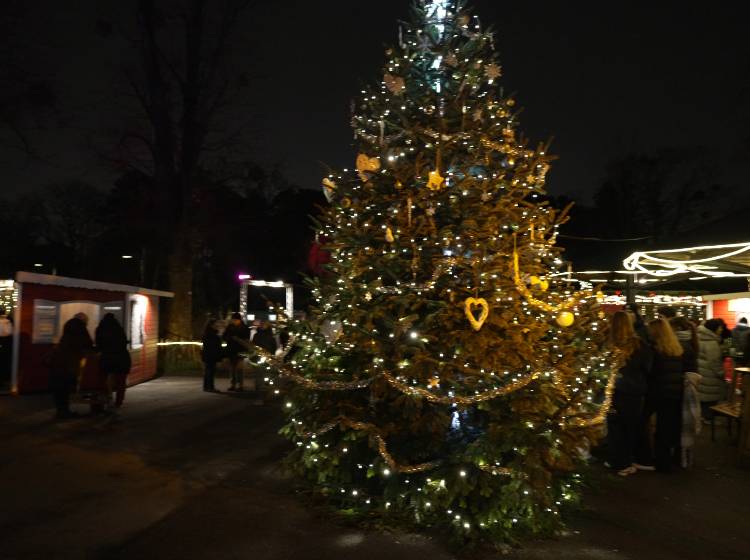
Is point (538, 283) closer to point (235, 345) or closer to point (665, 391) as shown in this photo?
point (665, 391)

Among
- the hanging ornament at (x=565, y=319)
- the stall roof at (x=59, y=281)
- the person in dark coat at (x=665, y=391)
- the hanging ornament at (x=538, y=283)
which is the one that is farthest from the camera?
the stall roof at (x=59, y=281)

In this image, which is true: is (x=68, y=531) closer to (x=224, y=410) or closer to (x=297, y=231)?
(x=224, y=410)

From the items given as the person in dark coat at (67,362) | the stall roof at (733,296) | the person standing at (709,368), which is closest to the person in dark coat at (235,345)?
the person in dark coat at (67,362)

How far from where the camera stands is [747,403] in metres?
8.00

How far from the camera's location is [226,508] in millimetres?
6160

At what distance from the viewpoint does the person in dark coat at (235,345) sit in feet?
44.9

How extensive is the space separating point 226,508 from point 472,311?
288cm

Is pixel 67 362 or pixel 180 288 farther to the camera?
pixel 180 288

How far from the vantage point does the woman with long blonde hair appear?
7473 mm

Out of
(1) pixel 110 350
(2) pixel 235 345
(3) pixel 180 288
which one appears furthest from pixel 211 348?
(3) pixel 180 288

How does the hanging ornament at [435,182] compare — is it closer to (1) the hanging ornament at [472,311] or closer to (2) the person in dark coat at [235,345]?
(1) the hanging ornament at [472,311]

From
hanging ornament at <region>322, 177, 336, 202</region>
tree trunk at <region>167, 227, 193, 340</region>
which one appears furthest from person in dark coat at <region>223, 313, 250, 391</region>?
hanging ornament at <region>322, 177, 336, 202</region>

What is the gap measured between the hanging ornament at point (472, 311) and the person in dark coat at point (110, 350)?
283 inches

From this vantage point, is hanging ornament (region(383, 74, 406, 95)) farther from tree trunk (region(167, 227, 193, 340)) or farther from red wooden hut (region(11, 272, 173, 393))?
tree trunk (region(167, 227, 193, 340))
